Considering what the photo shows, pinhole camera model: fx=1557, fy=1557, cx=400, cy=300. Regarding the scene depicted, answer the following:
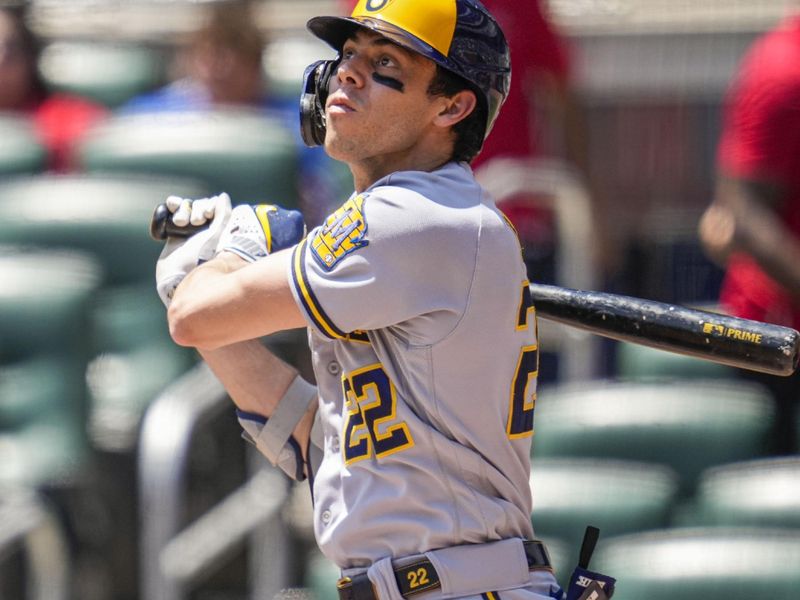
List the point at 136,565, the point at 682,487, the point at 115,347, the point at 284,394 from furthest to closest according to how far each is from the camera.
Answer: the point at 115,347 < the point at 136,565 < the point at 682,487 < the point at 284,394

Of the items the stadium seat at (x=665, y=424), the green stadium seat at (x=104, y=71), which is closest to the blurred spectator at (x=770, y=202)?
the stadium seat at (x=665, y=424)

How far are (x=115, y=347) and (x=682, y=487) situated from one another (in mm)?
1646

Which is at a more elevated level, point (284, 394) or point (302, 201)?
point (284, 394)

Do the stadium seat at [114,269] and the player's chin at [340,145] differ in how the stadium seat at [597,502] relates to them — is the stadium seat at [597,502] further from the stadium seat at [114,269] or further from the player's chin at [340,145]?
the player's chin at [340,145]

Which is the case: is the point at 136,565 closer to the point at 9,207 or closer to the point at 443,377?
the point at 9,207

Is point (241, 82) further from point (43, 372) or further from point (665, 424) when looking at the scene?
point (665, 424)

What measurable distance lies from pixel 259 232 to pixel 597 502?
153 cm

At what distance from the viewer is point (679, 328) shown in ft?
7.39

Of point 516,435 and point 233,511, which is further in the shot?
point 233,511

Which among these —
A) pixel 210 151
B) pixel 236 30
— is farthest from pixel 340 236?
pixel 236 30

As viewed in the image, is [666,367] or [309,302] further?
[666,367]

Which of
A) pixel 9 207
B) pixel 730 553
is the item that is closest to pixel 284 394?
pixel 730 553

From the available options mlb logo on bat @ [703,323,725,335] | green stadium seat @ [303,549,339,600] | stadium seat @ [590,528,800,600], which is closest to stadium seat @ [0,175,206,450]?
green stadium seat @ [303,549,339,600]

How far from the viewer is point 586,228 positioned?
14.8 ft
